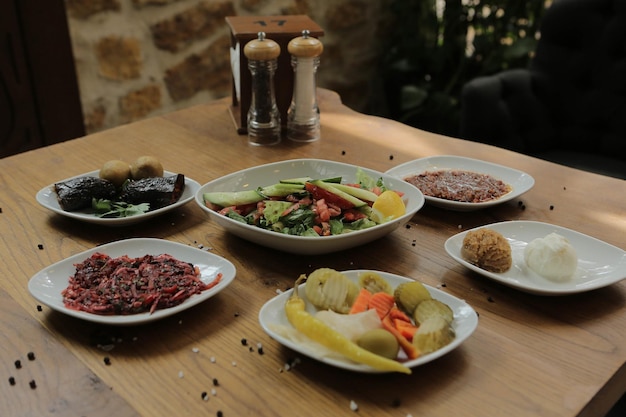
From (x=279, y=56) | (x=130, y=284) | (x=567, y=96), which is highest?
(x=279, y=56)

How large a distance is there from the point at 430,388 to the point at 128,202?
0.72 m

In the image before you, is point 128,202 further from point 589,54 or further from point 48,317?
point 589,54

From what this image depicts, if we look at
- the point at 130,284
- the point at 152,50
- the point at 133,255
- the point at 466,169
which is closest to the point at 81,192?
the point at 133,255

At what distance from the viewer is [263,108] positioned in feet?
5.27

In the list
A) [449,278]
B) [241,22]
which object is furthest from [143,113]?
[449,278]

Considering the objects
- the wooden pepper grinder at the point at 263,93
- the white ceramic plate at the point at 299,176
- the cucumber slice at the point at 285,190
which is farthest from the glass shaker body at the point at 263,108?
the cucumber slice at the point at 285,190

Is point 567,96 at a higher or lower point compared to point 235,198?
lower

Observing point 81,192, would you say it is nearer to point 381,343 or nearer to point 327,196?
point 327,196

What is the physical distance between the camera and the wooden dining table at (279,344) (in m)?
0.78

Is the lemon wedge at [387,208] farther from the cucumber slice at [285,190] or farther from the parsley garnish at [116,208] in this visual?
the parsley garnish at [116,208]

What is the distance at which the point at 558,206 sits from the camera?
131 centimetres

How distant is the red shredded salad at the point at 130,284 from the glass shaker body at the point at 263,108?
66cm

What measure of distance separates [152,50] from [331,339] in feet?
6.77

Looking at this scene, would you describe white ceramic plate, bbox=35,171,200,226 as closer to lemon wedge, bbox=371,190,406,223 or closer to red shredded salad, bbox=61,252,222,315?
red shredded salad, bbox=61,252,222,315
